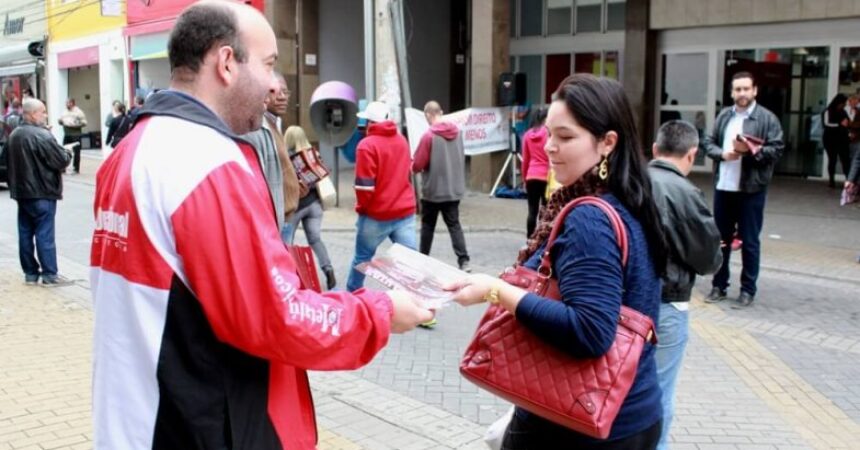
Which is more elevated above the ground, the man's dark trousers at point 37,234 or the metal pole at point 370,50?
the metal pole at point 370,50

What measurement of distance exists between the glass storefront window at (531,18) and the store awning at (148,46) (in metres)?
9.65

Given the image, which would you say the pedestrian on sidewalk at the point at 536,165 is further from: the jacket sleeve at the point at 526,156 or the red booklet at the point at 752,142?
the red booklet at the point at 752,142

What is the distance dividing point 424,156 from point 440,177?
13.3 inches

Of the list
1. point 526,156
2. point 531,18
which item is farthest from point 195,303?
point 531,18

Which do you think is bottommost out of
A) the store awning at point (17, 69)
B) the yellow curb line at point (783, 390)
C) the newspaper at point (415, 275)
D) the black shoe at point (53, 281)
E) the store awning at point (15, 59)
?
the yellow curb line at point (783, 390)

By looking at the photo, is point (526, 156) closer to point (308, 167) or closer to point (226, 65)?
point (308, 167)

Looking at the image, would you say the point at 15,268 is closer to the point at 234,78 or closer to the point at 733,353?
the point at 733,353

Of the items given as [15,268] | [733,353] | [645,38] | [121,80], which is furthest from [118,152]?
[121,80]

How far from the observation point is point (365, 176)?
7.06 meters

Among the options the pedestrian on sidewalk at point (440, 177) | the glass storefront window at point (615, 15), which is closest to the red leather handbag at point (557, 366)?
the pedestrian on sidewalk at point (440, 177)

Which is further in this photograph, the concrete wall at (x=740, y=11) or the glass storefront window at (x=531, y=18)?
the glass storefront window at (x=531, y=18)

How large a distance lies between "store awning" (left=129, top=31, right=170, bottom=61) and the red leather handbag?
21.8 metres

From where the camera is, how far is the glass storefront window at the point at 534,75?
20.7m

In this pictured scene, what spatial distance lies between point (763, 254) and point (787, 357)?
14.0ft
